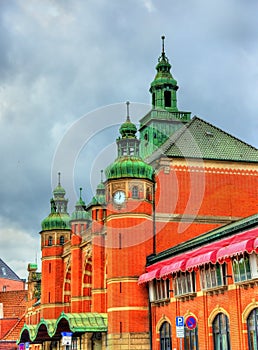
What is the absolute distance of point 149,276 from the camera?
52500 millimetres

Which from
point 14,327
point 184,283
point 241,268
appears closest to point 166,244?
point 184,283

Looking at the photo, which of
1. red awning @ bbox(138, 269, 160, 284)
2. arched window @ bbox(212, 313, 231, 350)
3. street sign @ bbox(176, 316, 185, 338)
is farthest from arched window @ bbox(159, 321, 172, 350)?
street sign @ bbox(176, 316, 185, 338)

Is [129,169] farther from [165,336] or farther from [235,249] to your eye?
[235,249]

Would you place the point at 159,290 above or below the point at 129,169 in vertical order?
below

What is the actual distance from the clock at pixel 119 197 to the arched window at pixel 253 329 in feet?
65.4

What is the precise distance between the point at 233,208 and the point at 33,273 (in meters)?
→ 42.8

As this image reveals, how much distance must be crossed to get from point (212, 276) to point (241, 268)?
12.2 feet

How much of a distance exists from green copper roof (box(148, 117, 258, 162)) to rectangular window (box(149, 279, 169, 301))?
1321 cm

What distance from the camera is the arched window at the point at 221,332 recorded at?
4278 cm

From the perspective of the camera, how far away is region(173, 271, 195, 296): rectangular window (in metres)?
47.2

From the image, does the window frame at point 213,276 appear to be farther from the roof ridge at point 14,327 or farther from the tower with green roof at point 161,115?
the roof ridge at point 14,327

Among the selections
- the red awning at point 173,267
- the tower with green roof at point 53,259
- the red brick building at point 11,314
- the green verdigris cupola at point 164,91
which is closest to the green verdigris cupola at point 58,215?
the tower with green roof at point 53,259

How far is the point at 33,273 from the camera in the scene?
9712cm

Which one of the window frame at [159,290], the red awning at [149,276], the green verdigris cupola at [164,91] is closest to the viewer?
the red awning at [149,276]
